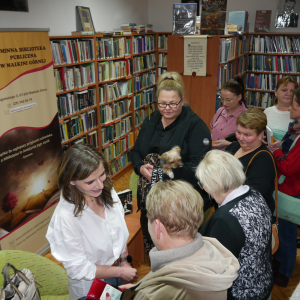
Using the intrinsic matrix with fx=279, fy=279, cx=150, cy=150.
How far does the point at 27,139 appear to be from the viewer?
282 cm

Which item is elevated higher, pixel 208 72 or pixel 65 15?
pixel 65 15

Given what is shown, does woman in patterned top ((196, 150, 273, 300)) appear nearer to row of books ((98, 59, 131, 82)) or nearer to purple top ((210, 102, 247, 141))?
→ purple top ((210, 102, 247, 141))

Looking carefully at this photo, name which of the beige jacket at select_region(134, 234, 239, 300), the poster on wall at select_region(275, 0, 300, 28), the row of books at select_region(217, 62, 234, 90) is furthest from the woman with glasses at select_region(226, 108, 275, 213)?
the poster on wall at select_region(275, 0, 300, 28)

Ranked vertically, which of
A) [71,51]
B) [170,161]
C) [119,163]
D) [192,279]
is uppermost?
[71,51]

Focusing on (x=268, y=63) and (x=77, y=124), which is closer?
(x=77, y=124)

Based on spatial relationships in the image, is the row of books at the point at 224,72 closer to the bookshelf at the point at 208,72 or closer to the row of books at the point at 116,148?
the bookshelf at the point at 208,72

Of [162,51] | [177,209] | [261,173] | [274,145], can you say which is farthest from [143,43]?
[177,209]

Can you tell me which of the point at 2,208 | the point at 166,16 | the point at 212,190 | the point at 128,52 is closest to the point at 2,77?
the point at 2,208

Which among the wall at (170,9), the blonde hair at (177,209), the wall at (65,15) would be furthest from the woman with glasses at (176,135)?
the wall at (170,9)

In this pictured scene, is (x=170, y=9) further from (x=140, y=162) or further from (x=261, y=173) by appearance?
(x=261, y=173)

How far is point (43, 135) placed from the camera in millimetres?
3025

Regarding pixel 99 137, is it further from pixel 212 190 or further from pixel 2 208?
pixel 212 190

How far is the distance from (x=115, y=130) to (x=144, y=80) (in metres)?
1.44

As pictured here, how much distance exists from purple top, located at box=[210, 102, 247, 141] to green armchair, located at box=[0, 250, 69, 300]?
7.52 ft
